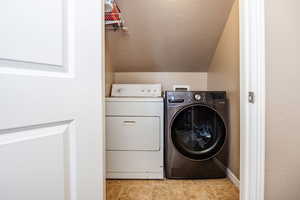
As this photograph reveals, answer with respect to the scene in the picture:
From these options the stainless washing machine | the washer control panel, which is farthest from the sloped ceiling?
the stainless washing machine

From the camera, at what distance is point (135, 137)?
184 cm

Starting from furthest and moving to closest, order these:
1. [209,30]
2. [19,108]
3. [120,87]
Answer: [120,87] → [209,30] → [19,108]

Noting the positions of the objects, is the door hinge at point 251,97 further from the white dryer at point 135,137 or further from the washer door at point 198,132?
the white dryer at point 135,137

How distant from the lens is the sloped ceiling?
1.83 meters

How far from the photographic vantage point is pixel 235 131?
1.74m

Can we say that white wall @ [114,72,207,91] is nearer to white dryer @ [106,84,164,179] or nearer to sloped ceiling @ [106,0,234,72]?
sloped ceiling @ [106,0,234,72]

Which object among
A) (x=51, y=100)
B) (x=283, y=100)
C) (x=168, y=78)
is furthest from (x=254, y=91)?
(x=168, y=78)

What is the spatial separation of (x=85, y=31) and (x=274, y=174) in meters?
1.10

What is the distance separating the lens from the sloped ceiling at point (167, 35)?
1.83m

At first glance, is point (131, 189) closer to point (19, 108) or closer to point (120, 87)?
point (120, 87)

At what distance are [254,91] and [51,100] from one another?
Answer: 875 mm

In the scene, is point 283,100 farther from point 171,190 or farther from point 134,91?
point 134,91

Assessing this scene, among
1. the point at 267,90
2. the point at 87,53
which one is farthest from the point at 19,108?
the point at 267,90

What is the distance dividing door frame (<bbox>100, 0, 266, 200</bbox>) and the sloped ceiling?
3.36ft
